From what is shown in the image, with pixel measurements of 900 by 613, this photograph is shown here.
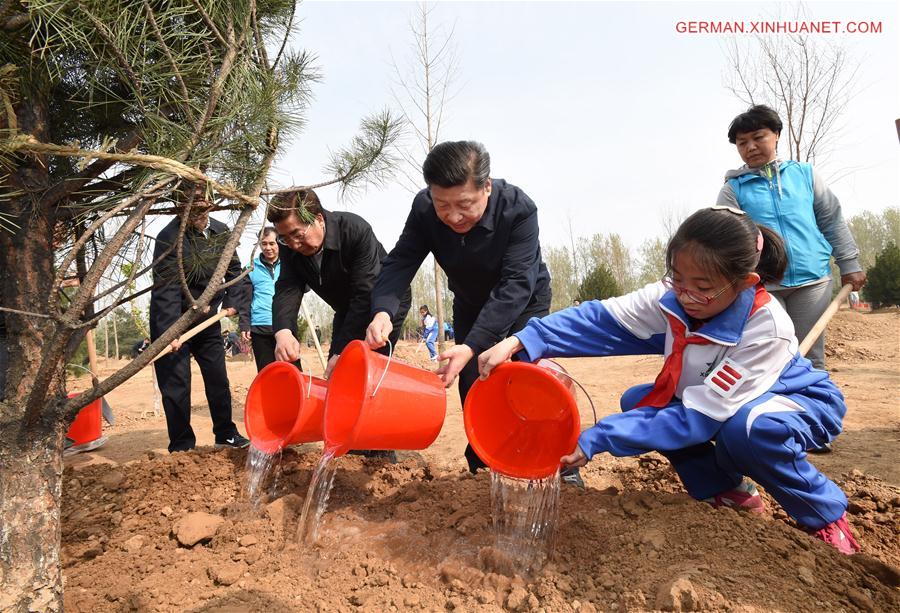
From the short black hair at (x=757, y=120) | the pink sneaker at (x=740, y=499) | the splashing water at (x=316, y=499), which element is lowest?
the pink sneaker at (x=740, y=499)

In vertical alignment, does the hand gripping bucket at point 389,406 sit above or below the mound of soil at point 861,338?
above

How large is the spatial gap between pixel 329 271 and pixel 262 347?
1380mm

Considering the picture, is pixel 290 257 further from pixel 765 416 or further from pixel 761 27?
pixel 761 27

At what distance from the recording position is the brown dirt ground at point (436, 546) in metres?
1.53

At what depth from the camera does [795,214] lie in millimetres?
2916

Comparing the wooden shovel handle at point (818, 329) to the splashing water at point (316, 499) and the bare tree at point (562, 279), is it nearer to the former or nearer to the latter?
the splashing water at point (316, 499)

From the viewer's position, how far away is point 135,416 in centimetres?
616

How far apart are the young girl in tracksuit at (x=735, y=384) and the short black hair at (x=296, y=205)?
1.02m

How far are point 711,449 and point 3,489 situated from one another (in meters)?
2.23

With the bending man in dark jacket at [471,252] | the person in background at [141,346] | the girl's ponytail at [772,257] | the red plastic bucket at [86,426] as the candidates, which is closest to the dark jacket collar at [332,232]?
the bending man in dark jacket at [471,252]

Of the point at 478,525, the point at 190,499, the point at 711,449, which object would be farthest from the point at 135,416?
the point at 711,449

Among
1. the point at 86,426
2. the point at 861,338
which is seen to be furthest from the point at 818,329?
the point at 861,338

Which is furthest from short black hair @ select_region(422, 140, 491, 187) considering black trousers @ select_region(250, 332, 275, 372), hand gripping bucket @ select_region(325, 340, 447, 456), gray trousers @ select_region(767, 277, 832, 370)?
black trousers @ select_region(250, 332, 275, 372)

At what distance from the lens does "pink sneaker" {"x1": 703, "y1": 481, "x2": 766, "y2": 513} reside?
2.02 m
